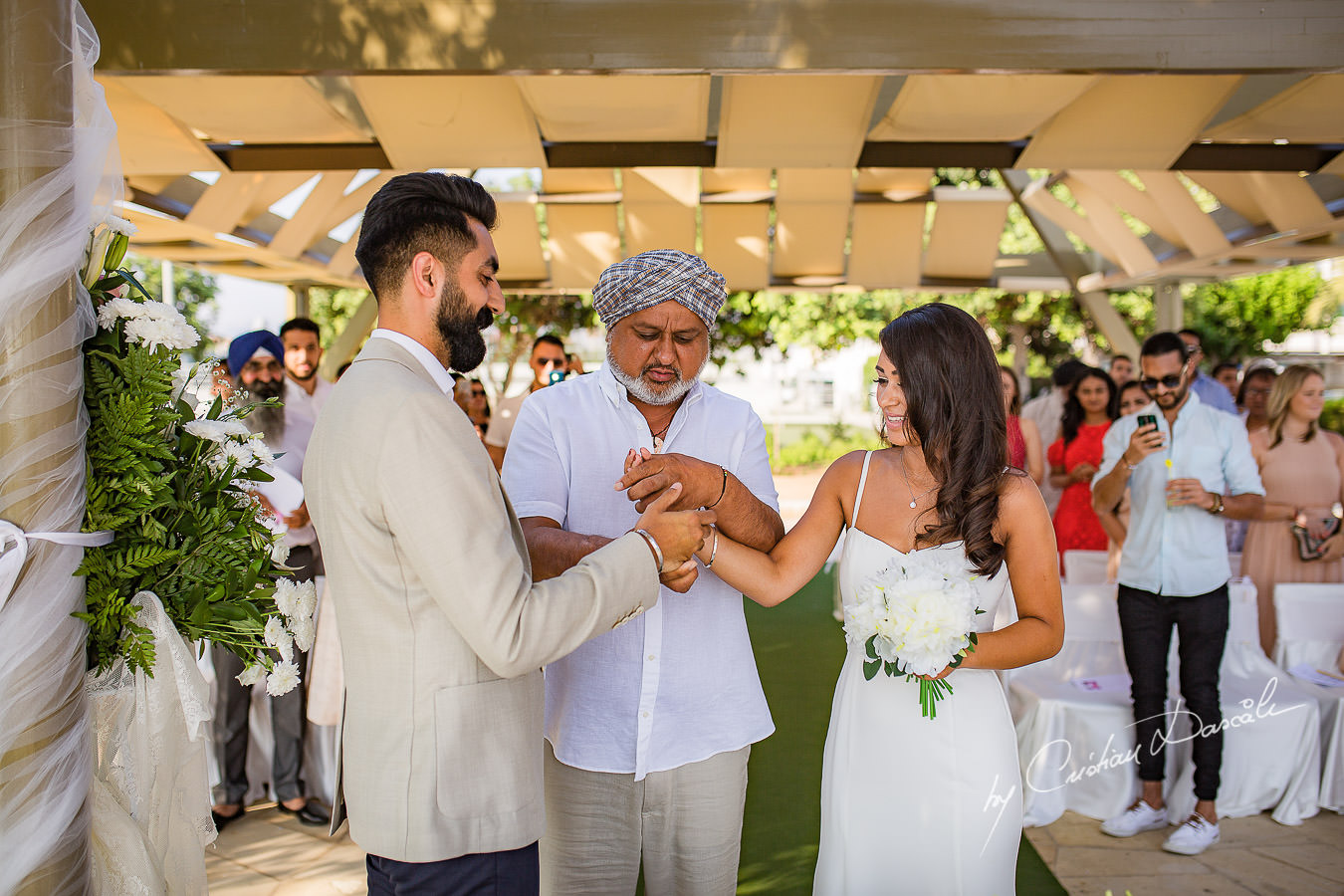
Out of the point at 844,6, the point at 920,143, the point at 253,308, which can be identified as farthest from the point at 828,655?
the point at 253,308

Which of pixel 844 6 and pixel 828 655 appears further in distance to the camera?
pixel 828 655

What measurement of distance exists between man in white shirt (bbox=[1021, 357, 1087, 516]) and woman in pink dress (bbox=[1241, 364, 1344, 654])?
4.63 ft

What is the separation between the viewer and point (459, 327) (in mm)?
1981

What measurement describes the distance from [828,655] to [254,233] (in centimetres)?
539

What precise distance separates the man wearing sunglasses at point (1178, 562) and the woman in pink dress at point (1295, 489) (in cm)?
120

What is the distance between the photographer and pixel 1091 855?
173 inches

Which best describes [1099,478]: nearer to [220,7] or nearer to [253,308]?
[220,7]

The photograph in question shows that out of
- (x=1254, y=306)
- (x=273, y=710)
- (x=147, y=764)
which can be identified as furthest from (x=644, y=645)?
(x=1254, y=306)

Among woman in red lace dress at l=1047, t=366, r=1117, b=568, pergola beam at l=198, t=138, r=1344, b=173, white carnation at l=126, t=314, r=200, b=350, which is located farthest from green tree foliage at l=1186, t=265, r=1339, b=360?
white carnation at l=126, t=314, r=200, b=350

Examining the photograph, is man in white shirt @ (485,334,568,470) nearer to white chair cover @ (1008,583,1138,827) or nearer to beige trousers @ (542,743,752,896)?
white chair cover @ (1008,583,1138,827)

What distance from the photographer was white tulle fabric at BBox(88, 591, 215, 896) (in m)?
1.99

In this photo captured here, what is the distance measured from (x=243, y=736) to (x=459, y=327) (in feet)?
11.9

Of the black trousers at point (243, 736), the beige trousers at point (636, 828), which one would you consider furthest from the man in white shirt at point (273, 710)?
the beige trousers at point (636, 828)

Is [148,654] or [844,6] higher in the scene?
[844,6]
